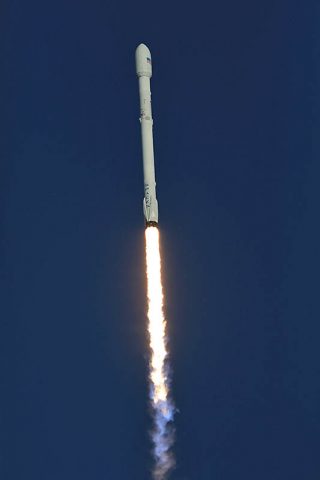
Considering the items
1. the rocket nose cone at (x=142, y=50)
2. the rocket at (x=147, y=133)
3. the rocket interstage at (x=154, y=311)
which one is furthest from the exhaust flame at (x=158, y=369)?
the rocket nose cone at (x=142, y=50)

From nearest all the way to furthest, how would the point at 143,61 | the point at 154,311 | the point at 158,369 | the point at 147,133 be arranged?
1. the point at 147,133
2. the point at 158,369
3. the point at 154,311
4. the point at 143,61

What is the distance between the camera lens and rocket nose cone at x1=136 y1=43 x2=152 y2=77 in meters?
31.9

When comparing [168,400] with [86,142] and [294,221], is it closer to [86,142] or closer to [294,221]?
[294,221]

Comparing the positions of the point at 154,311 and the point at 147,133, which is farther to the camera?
the point at 154,311

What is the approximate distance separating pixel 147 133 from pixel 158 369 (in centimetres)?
1066

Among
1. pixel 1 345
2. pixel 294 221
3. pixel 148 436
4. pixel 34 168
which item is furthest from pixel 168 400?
pixel 34 168

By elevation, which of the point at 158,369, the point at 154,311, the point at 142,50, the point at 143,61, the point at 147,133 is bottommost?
the point at 158,369

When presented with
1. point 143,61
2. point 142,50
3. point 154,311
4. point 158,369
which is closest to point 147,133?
point 143,61

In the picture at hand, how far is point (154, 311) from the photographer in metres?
31.7

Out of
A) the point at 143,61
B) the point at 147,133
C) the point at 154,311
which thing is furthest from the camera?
the point at 143,61

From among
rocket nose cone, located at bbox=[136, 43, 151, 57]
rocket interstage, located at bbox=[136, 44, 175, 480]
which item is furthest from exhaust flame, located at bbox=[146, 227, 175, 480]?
rocket nose cone, located at bbox=[136, 43, 151, 57]

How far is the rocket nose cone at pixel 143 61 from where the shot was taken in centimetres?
3186

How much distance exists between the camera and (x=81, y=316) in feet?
103

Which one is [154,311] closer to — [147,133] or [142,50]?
[147,133]
